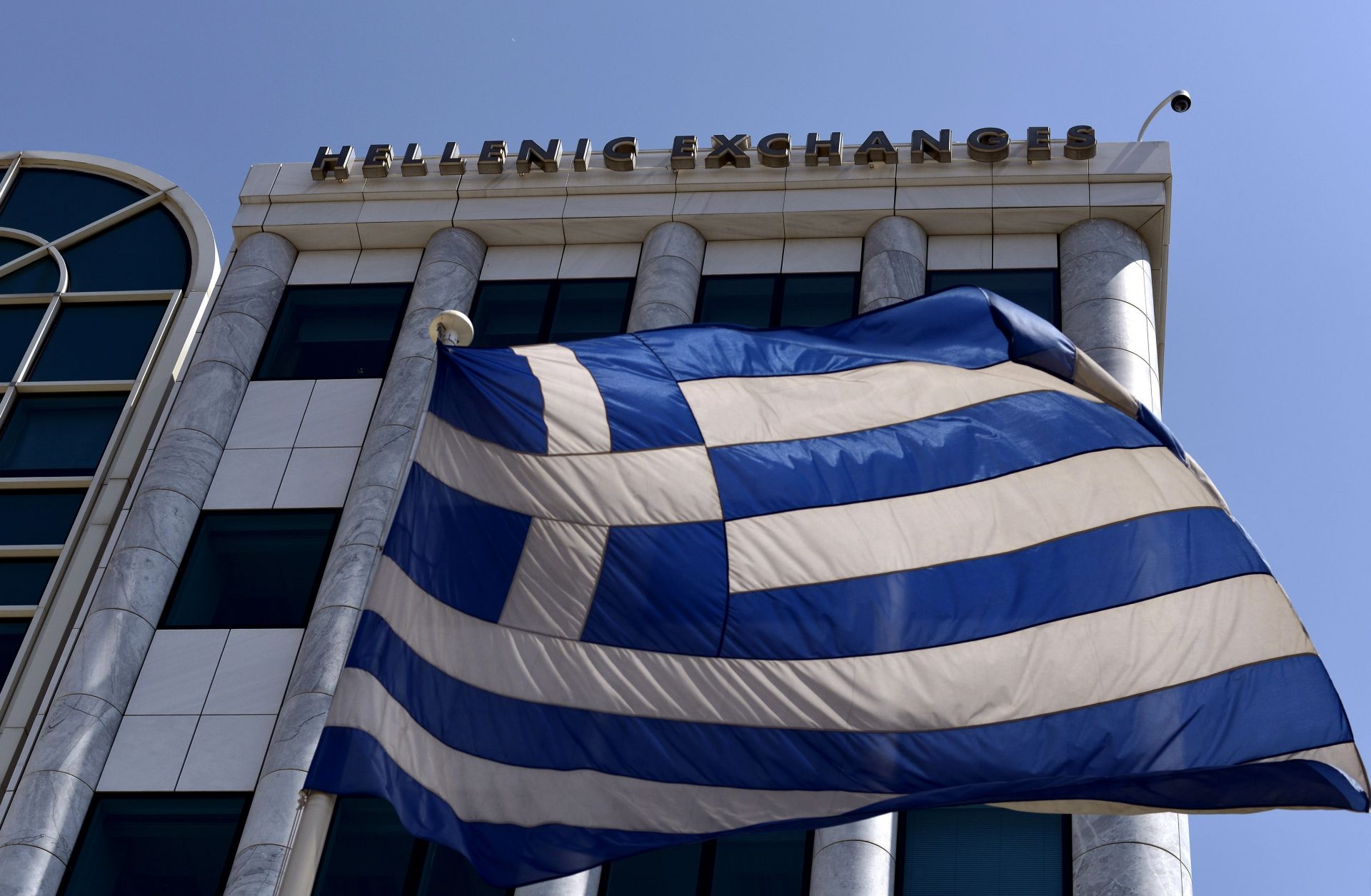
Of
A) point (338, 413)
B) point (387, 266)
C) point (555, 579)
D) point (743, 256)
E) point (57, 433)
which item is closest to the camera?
point (555, 579)

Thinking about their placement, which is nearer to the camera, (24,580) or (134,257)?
(24,580)

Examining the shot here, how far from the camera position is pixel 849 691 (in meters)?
13.8

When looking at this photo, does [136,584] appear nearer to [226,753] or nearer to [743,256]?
[226,753]

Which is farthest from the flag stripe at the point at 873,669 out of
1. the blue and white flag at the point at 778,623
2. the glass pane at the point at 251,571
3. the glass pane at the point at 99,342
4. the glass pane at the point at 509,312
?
the glass pane at the point at 99,342

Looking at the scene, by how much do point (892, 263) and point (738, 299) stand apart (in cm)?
255

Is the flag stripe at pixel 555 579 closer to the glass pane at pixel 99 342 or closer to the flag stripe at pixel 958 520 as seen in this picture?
the flag stripe at pixel 958 520

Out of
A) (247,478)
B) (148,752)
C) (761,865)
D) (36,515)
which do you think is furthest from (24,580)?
(761,865)

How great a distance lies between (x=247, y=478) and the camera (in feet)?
89.1

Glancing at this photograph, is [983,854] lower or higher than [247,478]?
lower

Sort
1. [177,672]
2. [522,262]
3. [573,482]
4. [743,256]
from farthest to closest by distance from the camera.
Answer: [522,262]
[743,256]
[177,672]
[573,482]

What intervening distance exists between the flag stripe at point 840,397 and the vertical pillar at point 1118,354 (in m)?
7.19

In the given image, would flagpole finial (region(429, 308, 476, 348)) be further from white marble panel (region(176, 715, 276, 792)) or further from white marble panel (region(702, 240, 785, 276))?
white marble panel (region(702, 240, 785, 276))

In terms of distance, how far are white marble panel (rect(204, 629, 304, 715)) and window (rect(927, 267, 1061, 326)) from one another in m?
11.2

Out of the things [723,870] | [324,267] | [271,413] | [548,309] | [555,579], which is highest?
[324,267]
